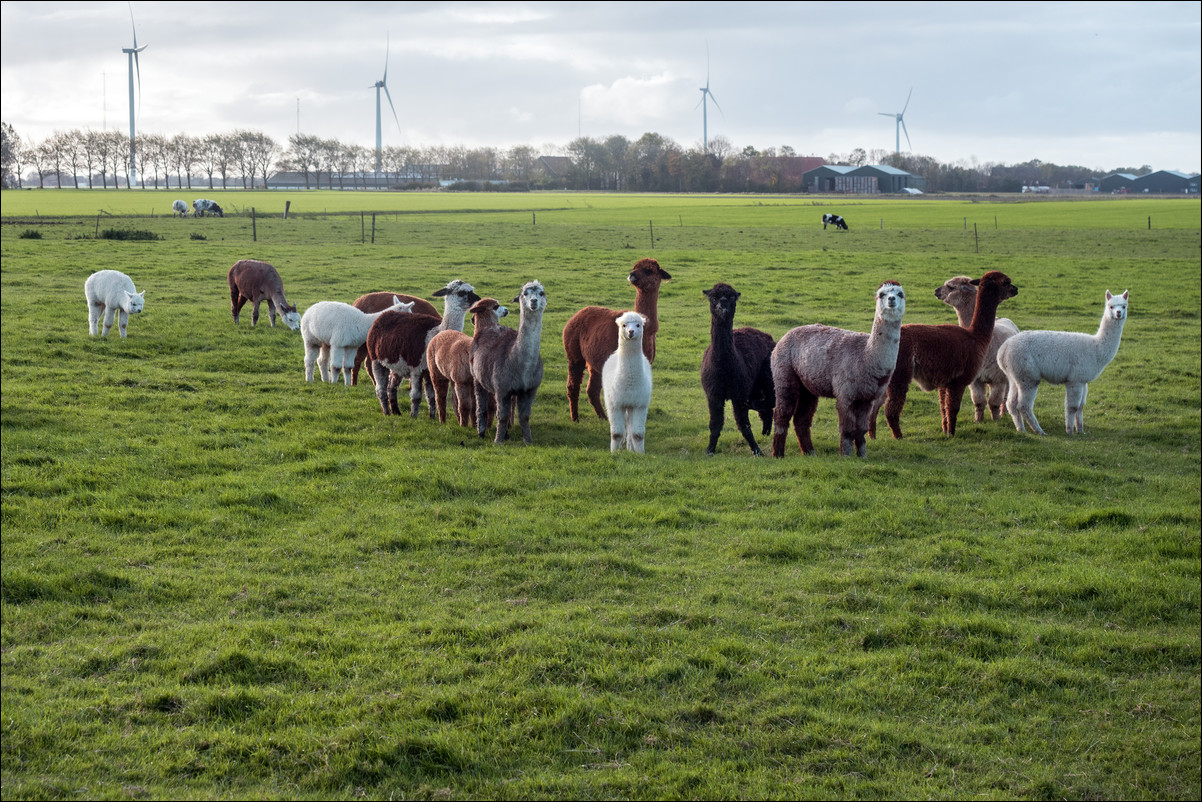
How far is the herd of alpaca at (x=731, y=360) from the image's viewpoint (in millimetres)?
11391

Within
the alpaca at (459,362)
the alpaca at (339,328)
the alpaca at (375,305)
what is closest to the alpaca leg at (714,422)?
the alpaca at (459,362)

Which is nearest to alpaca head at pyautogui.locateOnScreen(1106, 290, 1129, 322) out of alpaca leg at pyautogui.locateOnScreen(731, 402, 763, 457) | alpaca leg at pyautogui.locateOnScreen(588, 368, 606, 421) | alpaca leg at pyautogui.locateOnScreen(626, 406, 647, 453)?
alpaca leg at pyautogui.locateOnScreen(731, 402, 763, 457)

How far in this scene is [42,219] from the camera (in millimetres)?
50312

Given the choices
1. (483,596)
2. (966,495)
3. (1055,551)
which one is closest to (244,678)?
(483,596)

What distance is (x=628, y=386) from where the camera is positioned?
37.2 ft

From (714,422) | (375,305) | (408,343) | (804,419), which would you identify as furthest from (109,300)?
(804,419)

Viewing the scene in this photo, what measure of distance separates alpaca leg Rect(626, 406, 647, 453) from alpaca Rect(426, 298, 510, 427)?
209 centimetres

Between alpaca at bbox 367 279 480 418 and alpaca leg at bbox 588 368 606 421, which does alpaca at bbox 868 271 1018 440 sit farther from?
alpaca at bbox 367 279 480 418

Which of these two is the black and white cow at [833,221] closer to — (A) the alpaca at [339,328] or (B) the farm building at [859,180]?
(A) the alpaca at [339,328]

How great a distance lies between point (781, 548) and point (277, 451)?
5859mm

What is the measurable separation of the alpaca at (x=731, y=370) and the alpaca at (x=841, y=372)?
37 centimetres

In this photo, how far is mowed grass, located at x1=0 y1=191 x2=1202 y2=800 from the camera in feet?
17.2

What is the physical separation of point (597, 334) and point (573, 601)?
6.13 m

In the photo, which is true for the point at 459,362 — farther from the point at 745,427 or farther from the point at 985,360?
the point at 985,360
